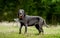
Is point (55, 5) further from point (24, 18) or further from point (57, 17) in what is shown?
point (24, 18)

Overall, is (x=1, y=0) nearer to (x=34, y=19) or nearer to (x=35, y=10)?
(x=35, y=10)

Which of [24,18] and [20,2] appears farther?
[20,2]

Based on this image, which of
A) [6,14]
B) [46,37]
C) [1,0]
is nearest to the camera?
[46,37]

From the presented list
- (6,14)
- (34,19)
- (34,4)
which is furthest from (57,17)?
(34,19)

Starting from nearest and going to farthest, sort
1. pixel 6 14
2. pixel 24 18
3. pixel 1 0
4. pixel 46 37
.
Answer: pixel 46 37 → pixel 24 18 → pixel 1 0 → pixel 6 14

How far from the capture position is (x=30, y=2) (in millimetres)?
33312

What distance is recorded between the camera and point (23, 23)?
1410 cm

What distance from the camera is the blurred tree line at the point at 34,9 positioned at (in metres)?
34.4

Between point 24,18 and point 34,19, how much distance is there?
63 cm

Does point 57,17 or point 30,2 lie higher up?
point 30,2

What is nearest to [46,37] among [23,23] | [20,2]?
[23,23]

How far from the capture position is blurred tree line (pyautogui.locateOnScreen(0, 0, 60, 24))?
3441 centimetres

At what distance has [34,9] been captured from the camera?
3625 cm

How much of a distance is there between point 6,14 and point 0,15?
130cm
